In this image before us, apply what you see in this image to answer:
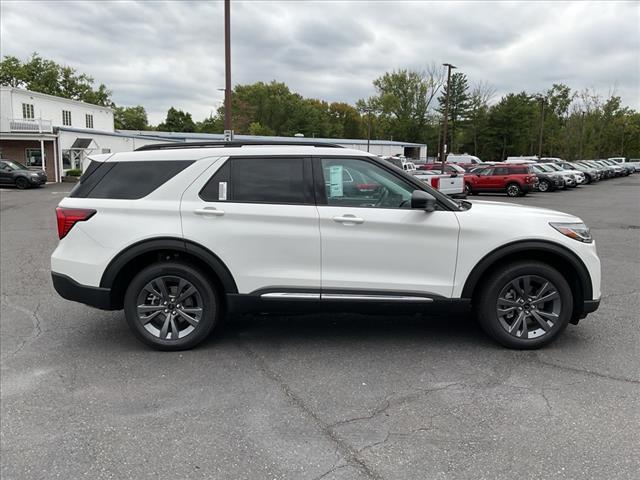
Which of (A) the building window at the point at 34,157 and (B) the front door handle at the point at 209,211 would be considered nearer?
(B) the front door handle at the point at 209,211

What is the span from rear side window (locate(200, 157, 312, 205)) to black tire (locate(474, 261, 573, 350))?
1.70 metres

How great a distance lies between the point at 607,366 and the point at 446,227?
1.66 metres

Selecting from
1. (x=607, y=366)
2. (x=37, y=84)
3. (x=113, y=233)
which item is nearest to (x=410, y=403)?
(x=607, y=366)

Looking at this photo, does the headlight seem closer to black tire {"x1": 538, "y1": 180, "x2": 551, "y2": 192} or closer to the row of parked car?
the row of parked car

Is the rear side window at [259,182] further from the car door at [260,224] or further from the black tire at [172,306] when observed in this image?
the black tire at [172,306]

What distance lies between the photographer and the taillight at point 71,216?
4.21m

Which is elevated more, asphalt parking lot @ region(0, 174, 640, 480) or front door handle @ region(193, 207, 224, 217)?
front door handle @ region(193, 207, 224, 217)

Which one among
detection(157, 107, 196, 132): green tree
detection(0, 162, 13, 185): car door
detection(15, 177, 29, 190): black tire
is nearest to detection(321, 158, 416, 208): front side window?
detection(15, 177, 29, 190): black tire

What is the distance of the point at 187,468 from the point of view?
269 centimetres

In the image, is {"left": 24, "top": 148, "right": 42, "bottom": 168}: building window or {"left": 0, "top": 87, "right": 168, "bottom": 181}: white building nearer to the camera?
{"left": 0, "top": 87, "right": 168, "bottom": 181}: white building

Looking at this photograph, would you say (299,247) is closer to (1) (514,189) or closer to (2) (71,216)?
(2) (71,216)

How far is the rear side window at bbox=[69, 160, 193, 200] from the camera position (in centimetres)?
425

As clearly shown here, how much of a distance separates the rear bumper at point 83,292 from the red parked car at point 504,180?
22.6m

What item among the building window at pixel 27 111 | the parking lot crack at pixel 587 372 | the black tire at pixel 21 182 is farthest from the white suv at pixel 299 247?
the building window at pixel 27 111
